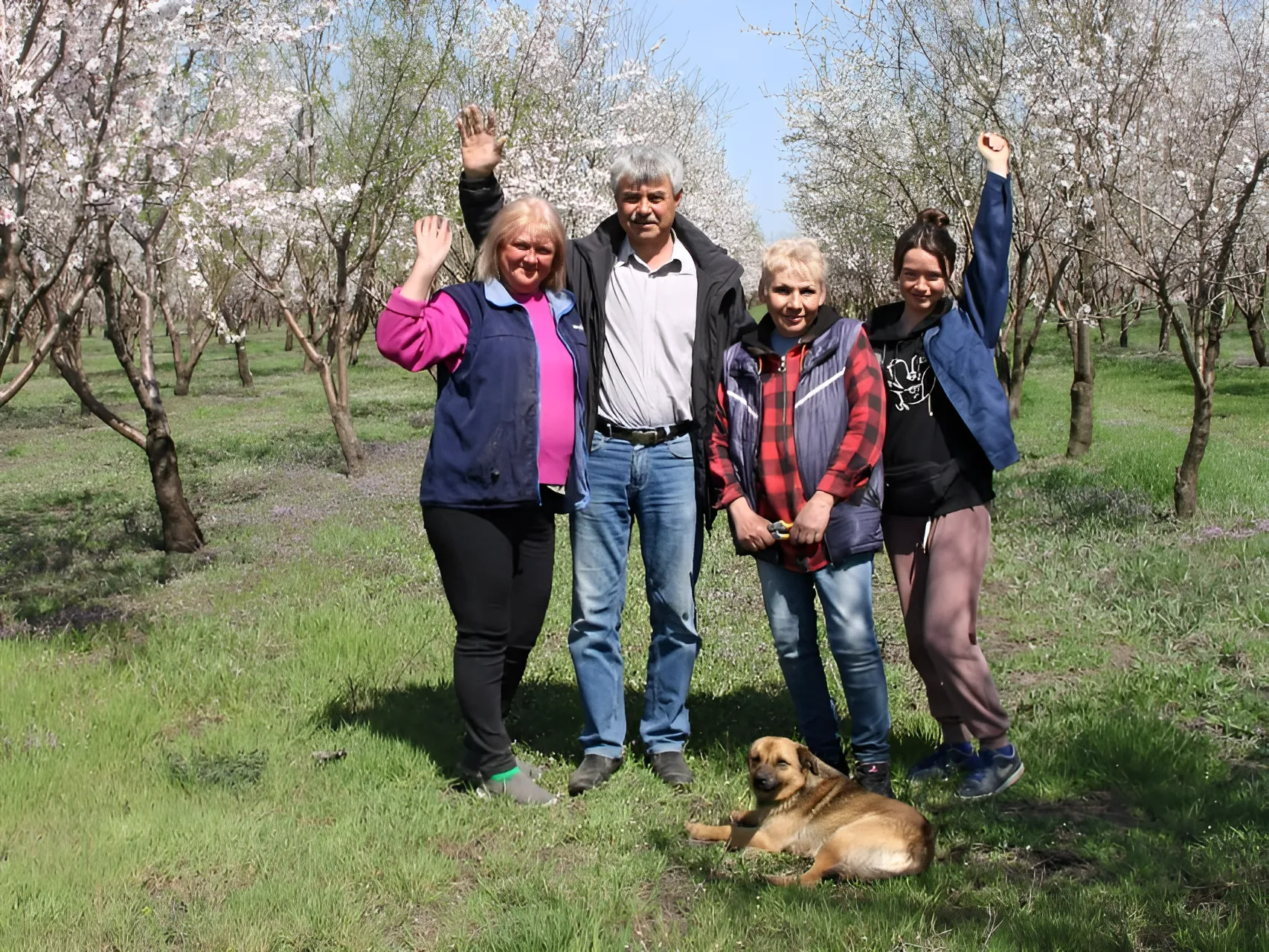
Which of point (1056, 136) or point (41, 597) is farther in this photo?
point (1056, 136)

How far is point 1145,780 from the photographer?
464 centimetres

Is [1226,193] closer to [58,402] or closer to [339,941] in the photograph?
[339,941]

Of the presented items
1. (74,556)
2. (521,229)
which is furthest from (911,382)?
(74,556)

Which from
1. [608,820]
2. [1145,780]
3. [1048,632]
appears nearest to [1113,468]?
[1048,632]

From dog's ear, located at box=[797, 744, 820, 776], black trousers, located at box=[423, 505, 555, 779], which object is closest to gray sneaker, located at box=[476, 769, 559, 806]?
black trousers, located at box=[423, 505, 555, 779]

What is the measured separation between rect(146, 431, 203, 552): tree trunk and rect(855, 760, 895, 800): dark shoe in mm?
7794

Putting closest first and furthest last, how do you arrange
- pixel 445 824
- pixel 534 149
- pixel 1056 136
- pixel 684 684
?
pixel 445 824
pixel 684 684
pixel 1056 136
pixel 534 149

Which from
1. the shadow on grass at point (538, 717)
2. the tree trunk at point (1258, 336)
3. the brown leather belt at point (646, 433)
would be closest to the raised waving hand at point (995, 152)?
the brown leather belt at point (646, 433)

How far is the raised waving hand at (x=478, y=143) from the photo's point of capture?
14.8 feet

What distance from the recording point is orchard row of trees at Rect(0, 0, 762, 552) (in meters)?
7.28

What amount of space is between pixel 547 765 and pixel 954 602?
6.22 feet

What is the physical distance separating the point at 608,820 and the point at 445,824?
24.2 inches

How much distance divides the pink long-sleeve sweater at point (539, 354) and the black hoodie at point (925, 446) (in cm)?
130

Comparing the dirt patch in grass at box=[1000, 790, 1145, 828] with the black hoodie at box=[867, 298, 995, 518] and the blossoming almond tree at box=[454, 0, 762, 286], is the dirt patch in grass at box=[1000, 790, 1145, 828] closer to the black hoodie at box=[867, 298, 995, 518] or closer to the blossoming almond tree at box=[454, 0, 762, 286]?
the black hoodie at box=[867, 298, 995, 518]
